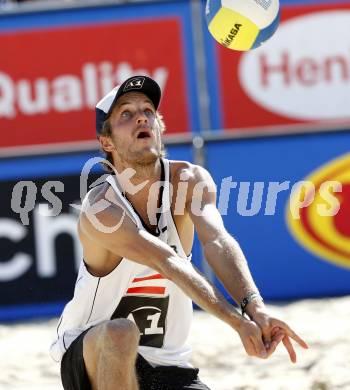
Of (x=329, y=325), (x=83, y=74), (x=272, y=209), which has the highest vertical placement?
(x=83, y=74)

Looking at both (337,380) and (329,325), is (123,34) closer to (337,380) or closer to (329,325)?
(329,325)

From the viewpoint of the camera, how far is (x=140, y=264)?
3775 mm

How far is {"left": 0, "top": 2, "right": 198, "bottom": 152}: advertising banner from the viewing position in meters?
8.70

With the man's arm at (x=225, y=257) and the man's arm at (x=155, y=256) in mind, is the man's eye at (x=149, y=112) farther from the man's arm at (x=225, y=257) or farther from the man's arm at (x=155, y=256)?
the man's arm at (x=155, y=256)

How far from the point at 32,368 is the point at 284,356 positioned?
60.1 inches

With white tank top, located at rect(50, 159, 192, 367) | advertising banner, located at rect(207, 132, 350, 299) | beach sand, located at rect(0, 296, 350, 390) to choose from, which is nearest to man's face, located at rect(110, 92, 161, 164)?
white tank top, located at rect(50, 159, 192, 367)

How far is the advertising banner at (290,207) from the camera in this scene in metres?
7.09

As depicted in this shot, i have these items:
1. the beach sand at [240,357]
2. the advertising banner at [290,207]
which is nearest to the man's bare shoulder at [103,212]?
the beach sand at [240,357]

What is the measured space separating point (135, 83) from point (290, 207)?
3.25 meters

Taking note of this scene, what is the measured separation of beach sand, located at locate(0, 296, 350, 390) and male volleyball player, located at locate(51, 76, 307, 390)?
1266 mm

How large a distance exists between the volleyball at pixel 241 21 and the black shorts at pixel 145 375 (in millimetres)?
1761

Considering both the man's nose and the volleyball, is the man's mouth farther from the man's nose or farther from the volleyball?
the volleyball

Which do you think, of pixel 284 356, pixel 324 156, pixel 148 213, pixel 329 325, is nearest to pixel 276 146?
pixel 324 156

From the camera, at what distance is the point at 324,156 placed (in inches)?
284
